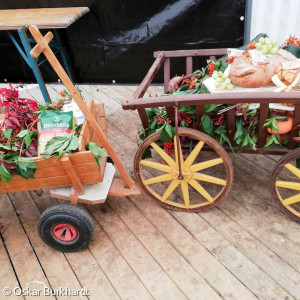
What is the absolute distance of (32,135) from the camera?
7.41ft

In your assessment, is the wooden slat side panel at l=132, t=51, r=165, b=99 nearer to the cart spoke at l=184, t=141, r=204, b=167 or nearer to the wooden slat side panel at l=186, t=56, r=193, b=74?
the wooden slat side panel at l=186, t=56, r=193, b=74

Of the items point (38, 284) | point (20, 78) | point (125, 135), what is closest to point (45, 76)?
point (20, 78)

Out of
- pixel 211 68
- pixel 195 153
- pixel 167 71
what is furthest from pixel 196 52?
pixel 195 153

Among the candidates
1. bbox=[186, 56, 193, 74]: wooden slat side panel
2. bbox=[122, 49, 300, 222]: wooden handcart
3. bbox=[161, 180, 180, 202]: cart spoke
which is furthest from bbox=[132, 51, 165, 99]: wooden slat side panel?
bbox=[161, 180, 180, 202]: cart spoke

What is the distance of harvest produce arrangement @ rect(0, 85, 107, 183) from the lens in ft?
6.85

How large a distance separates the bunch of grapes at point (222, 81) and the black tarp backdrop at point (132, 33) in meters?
1.76

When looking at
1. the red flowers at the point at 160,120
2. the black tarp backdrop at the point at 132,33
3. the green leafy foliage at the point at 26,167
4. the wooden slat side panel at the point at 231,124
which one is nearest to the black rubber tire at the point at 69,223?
the green leafy foliage at the point at 26,167

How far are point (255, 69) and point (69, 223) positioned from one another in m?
1.50

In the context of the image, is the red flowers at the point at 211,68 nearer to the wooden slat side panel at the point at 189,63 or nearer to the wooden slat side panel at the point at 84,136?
the wooden slat side panel at the point at 189,63

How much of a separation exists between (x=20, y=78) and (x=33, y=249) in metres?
3.27

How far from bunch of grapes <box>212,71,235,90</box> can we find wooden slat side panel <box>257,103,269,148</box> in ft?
0.96

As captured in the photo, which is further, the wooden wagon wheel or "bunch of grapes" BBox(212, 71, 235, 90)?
"bunch of grapes" BBox(212, 71, 235, 90)

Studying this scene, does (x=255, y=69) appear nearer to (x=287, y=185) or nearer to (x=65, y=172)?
(x=287, y=185)

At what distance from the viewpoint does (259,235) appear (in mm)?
2385
